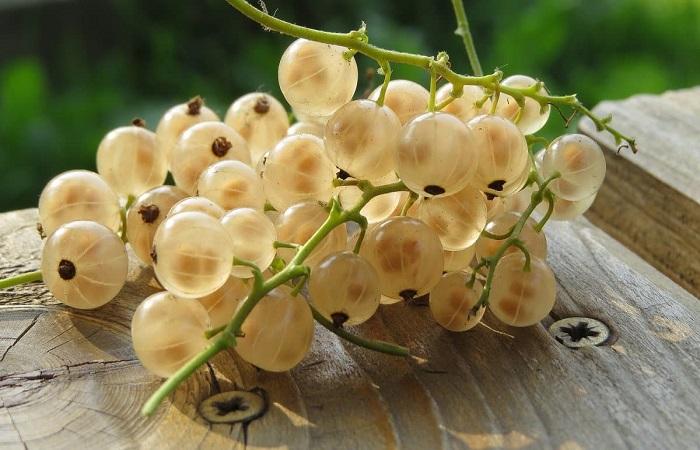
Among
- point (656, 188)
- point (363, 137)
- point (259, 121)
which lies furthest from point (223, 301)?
point (656, 188)

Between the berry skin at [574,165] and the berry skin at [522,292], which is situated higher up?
the berry skin at [574,165]

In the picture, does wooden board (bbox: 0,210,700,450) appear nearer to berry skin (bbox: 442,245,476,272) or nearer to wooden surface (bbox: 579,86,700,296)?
berry skin (bbox: 442,245,476,272)

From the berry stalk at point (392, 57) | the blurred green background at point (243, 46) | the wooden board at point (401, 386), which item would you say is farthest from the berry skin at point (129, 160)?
the blurred green background at point (243, 46)

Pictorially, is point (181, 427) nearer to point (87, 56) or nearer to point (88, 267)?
point (88, 267)

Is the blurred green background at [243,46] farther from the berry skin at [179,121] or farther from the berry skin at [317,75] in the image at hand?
the berry skin at [317,75]

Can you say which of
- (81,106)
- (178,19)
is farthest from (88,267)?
(178,19)

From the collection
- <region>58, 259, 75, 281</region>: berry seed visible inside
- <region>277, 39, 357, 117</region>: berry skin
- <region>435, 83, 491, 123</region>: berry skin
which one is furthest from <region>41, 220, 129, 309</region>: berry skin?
<region>435, 83, 491, 123</region>: berry skin
